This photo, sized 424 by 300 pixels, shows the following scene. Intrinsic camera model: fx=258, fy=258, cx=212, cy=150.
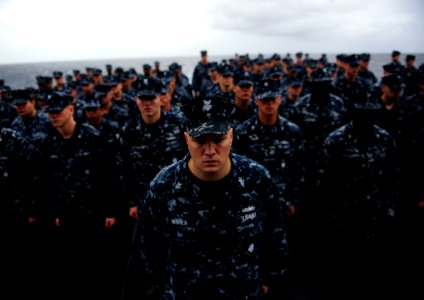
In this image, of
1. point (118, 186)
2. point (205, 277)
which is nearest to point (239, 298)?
point (205, 277)

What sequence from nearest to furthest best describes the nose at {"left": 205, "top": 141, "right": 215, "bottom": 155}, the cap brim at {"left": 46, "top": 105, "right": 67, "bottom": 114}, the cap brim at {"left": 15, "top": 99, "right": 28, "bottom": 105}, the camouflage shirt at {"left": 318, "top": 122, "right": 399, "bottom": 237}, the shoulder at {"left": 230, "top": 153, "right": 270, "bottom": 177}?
the nose at {"left": 205, "top": 141, "right": 215, "bottom": 155}
the shoulder at {"left": 230, "top": 153, "right": 270, "bottom": 177}
the camouflage shirt at {"left": 318, "top": 122, "right": 399, "bottom": 237}
the cap brim at {"left": 46, "top": 105, "right": 67, "bottom": 114}
the cap brim at {"left": 15, "top": 99, "right": 28, "bottom": 105}

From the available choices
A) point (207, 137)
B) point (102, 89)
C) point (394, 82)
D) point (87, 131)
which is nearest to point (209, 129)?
point (207, 137)

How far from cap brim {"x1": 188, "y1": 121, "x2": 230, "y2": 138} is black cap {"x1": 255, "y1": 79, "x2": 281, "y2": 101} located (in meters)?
2.00

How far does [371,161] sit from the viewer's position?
10.5 ft

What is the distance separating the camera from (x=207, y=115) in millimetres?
1871

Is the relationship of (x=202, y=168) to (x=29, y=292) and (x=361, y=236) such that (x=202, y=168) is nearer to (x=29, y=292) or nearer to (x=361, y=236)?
(x=361, y=236)

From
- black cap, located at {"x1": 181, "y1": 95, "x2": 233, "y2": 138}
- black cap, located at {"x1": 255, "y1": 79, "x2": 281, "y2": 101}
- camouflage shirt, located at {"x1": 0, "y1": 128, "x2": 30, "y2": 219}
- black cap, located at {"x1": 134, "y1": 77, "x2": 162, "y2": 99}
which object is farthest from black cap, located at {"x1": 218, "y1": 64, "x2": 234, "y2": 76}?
black cap, located at {"x1": 181, "y1": 95, "x2": 233, "y2": 138}

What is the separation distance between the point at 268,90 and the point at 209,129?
90.5 inches

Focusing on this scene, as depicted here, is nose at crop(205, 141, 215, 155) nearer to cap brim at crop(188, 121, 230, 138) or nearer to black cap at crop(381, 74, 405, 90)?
cap brim at crop(188, 121, 230, 138)

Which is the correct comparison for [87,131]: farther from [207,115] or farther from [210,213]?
[210,213]

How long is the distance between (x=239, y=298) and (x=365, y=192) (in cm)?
221

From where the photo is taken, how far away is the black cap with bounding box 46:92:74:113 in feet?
11.7

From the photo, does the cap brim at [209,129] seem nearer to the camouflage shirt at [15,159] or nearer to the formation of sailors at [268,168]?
the formation of sailors at [268,168]

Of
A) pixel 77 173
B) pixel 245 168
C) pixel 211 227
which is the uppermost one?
pixel 245 168
